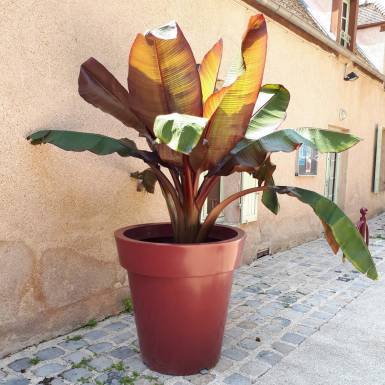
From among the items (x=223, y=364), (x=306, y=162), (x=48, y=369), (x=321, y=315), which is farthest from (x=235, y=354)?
(x=306, y=162)

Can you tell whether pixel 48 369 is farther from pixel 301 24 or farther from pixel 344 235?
pixel 301 24

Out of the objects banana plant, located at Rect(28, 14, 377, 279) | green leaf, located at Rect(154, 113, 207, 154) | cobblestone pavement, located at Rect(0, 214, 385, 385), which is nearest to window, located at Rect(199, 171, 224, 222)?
cobblestone pavement, located at Rect(0, 214, 385, 385)

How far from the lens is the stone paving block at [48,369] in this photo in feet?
8.13

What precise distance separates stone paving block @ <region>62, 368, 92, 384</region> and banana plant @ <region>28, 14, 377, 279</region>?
3.44 feet

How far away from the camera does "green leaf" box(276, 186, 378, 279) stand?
2.17 m

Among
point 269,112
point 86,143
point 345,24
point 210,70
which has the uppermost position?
point 345,24

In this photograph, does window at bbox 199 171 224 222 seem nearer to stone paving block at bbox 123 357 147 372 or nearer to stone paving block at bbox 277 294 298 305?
stone paving block at bbox 277 294 298 305

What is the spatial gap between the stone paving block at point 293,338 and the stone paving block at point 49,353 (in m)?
1.71

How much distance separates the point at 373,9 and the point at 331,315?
10.4 m

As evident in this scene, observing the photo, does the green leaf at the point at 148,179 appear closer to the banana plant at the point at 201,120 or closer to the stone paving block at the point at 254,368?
the banana plant at the point at 201,120

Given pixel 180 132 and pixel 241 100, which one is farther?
pixel 241 100

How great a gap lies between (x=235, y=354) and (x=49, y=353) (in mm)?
1347

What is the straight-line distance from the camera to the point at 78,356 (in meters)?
2.72

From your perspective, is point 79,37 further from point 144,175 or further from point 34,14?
point 144,175
